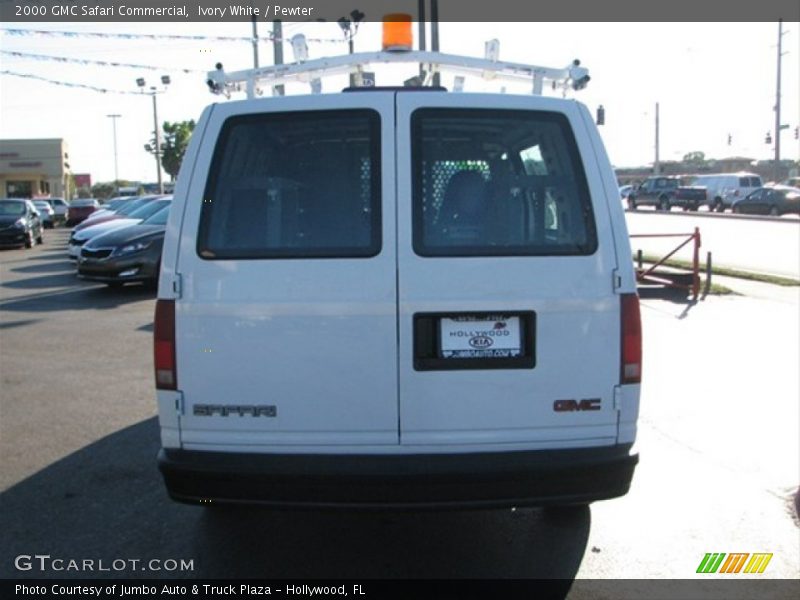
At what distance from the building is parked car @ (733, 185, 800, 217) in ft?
199

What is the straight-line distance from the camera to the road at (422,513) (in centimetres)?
397

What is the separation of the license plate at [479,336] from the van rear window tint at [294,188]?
0.45 m

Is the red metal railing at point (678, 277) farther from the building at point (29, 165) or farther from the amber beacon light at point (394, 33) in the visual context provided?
the building at point (29, 165)

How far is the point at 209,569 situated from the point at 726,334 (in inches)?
306

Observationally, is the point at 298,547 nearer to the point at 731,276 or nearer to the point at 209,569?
the point at 209,569

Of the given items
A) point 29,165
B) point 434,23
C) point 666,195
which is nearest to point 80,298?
point 434,23

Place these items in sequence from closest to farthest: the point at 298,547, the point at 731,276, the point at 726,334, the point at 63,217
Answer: the point at 298,547, the point at 726,334, the point at 731,276, the point at 63,217

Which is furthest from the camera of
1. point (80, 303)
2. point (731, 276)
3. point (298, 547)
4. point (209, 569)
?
point (731, 276)

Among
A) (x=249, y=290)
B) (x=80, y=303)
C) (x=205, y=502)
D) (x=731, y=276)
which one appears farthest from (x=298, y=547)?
(x=731, y=276)

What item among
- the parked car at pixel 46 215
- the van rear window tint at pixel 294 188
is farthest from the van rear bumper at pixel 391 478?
the parked car at pixel 46 215

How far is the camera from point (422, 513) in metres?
3.78

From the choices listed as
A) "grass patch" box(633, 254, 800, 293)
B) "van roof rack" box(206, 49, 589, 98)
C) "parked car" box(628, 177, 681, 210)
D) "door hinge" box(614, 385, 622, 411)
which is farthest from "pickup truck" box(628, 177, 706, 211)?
"door hinge" box(614, 385, 622, 411)

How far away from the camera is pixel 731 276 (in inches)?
617
